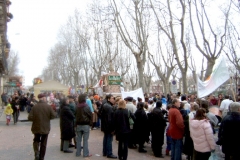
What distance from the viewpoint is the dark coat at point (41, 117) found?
25.5ft

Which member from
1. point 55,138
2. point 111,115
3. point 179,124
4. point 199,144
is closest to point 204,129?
point 199,144

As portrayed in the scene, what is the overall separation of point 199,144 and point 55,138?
7.28m

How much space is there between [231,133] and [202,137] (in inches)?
23.1

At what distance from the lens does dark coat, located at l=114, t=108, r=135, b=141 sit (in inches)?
317

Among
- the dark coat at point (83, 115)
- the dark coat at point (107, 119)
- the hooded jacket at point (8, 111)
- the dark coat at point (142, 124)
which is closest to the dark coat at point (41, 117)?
the dark coat at point (83, 115)

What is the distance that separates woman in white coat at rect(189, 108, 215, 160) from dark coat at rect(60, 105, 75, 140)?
3.94 m

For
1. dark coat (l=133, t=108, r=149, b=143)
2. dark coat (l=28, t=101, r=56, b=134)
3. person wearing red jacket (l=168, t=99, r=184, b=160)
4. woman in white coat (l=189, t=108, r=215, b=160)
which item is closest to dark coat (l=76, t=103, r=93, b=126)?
dark coat (l=28, t=101, r=56, b=134)

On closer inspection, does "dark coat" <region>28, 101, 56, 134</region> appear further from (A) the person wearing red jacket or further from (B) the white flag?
(B) the white flag

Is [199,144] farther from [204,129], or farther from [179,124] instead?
[179,124]

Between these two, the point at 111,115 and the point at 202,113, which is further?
the point at 111,115

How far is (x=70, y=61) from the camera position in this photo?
161 feet

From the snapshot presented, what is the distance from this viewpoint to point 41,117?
7.84m

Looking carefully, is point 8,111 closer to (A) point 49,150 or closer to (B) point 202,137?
(A) point 49,150

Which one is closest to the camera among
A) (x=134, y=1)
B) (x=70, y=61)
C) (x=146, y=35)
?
(x=134, y=1)
